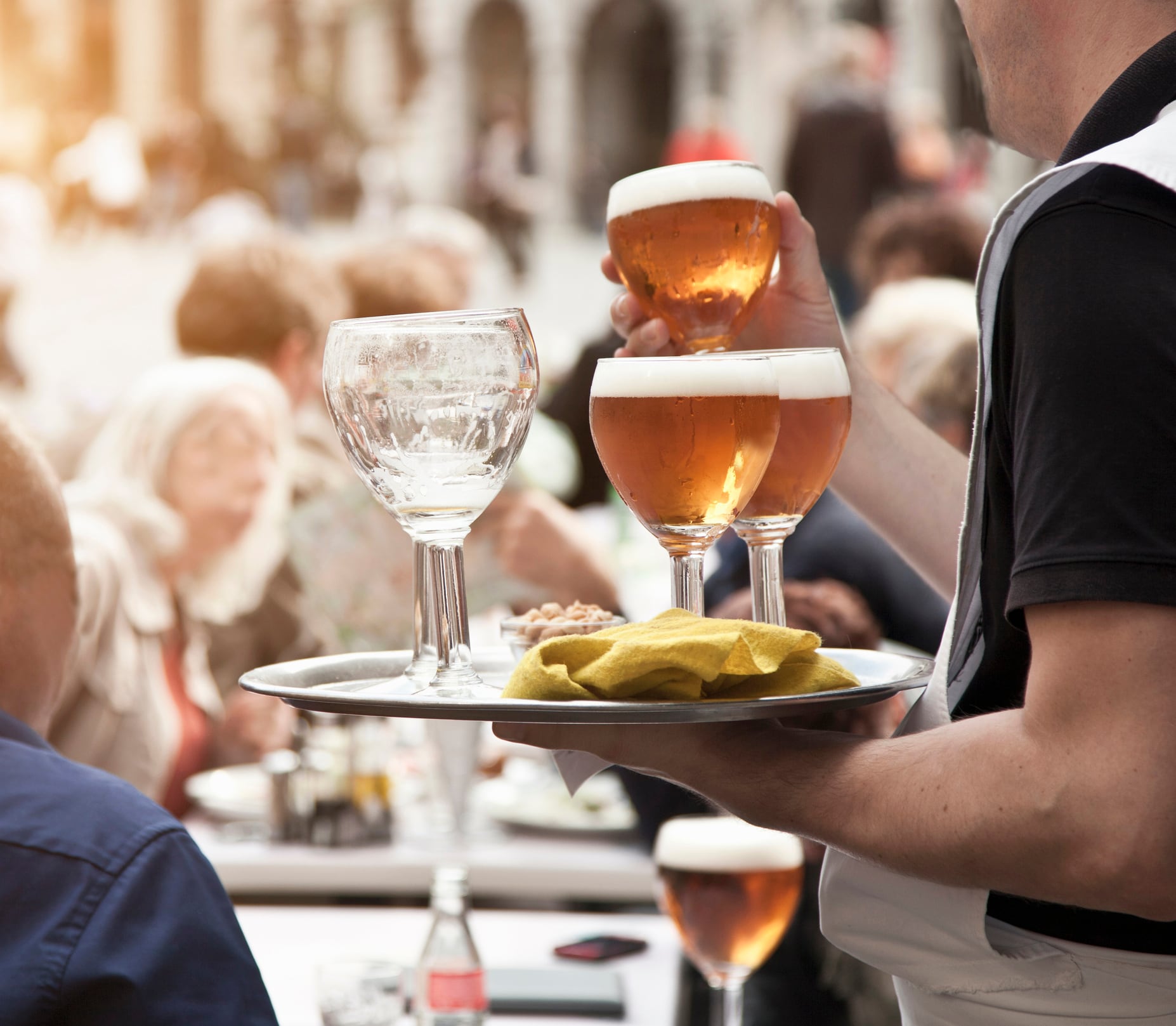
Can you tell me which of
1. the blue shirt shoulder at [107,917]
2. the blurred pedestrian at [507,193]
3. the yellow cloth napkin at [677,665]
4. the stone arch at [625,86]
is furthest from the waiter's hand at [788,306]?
the stone arch at [625,86]

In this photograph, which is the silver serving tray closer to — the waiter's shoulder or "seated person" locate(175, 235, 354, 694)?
the waiter's shoulder

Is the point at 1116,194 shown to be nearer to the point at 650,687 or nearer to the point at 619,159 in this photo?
the point at 650,687

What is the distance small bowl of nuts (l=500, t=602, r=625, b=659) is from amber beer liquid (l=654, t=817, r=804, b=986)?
696 mm

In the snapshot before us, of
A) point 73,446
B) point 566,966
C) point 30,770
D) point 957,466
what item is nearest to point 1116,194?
point 957,466

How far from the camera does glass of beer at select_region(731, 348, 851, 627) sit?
1.10m

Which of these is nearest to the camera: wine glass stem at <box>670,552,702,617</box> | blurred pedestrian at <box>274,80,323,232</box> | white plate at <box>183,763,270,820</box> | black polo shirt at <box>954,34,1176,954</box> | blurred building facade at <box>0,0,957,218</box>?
black polo shirt at <box>954,34,1176,954</box>

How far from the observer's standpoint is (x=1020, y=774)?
0.84m

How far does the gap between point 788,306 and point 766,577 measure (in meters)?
0.33

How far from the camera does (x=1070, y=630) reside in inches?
32.1

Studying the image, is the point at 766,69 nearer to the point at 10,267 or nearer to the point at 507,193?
the point at 507,193

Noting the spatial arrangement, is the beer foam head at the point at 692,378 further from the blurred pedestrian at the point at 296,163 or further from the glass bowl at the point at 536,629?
the blurred pedestrian at the point at 296,163

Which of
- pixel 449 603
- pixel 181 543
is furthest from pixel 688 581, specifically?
pixel 181 543

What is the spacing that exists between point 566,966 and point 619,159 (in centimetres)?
3638

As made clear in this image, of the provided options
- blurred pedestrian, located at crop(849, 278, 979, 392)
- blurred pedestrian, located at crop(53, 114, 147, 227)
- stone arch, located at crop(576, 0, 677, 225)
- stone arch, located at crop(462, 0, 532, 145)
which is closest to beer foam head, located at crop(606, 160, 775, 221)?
blurred pedestrian, located at crop(849, 278, 979, 392)
